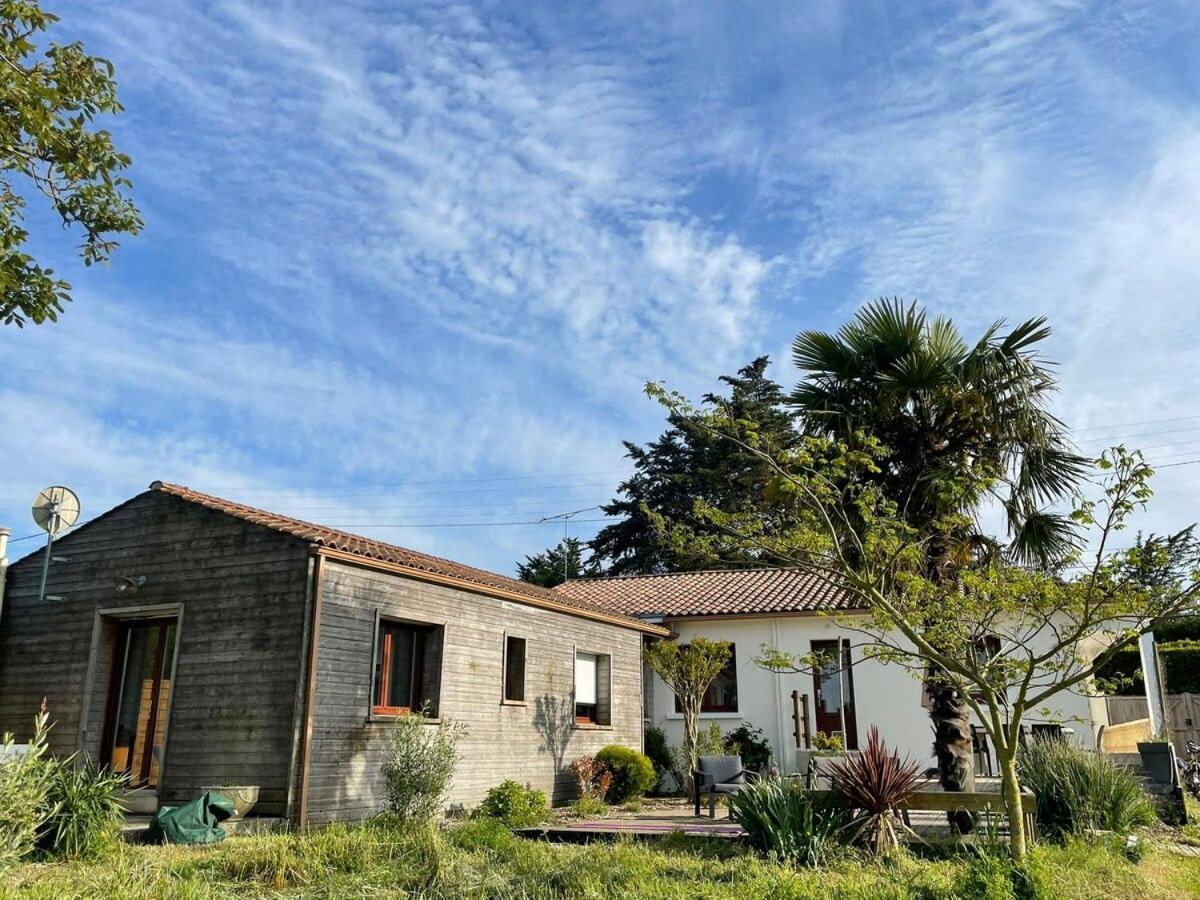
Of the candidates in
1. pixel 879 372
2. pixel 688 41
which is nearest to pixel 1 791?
pixel 688 41

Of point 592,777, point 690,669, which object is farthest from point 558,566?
point 592,777

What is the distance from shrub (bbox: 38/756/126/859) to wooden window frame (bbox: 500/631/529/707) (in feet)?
20.5

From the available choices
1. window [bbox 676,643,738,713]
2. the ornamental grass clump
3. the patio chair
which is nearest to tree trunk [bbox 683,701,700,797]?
window [bbox 676,643,738,713]

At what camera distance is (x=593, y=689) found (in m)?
17.8

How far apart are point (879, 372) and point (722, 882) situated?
22.9ft

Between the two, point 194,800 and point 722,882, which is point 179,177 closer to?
point 194,800

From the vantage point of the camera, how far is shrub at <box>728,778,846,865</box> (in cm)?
905

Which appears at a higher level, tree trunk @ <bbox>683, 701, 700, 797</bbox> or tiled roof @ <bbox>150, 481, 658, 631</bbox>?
tiled roof @ <bbox>150, 481, 658, 631</bbox>

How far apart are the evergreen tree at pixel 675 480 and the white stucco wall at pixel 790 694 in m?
13.6

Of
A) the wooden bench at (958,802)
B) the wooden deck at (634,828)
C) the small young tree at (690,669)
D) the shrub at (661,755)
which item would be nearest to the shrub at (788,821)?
the wooden bench at (958,802)

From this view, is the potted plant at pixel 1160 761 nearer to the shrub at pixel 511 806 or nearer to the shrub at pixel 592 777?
the shrub at pixel 592 777

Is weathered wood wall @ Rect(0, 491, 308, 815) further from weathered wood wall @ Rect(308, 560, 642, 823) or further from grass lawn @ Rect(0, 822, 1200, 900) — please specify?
grass lawn @ Rect(0, 822, 1200, 900)

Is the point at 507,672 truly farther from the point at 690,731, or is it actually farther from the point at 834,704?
the point at 834,704

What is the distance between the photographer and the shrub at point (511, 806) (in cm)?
1323
